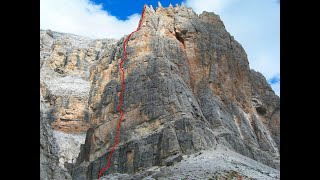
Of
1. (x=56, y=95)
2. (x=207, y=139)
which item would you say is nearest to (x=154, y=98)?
(x=207, y=139)

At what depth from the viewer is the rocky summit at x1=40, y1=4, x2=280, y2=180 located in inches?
2768

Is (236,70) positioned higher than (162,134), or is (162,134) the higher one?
(236,70)

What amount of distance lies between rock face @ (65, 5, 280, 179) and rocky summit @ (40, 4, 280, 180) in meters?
0.14

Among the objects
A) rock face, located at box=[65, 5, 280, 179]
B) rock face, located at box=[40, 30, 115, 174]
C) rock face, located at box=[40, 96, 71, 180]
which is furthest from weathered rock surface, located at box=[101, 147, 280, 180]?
rock face, located at box=[40, 30, 115, 174]

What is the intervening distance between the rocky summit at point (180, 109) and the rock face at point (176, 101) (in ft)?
0.47

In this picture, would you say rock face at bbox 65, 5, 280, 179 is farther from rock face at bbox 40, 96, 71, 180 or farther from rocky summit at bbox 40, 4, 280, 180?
rock face at bbox 40, 96, 71, 180

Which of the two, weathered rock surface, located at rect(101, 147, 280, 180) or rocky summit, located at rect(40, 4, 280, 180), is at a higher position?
rocky summit, located at rect(40, 4, 280, 180)

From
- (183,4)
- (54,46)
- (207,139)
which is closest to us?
(207,139)
